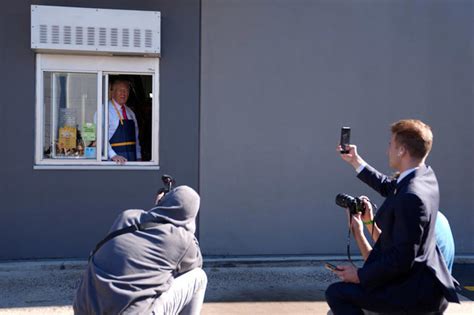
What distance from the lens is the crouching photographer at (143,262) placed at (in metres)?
3.15

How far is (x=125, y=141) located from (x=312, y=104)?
102 inches

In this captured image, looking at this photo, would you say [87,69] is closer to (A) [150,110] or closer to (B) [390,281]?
(A) [150,110]

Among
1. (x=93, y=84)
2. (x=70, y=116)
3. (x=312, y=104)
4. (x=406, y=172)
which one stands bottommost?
(x=406, y=172)

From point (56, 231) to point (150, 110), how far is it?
1.99 m

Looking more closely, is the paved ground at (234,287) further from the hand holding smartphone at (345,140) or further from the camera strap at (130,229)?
the camera strap at (130,229)

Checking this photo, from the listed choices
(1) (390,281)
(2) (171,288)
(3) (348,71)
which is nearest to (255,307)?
(2) (171,288)

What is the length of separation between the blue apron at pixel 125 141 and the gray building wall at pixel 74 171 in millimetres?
351

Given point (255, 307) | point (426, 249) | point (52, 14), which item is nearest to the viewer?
point (426, 249)

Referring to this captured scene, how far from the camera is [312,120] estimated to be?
7551mm

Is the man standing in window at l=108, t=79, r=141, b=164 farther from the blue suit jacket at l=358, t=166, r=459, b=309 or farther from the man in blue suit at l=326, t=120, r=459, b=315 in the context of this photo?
the blue suit jacket at l=358, t=166, r=459, b=309

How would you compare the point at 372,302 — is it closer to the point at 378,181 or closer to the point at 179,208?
the point at 378,181

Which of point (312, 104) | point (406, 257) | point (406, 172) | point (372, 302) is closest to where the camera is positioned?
point (406, 257)

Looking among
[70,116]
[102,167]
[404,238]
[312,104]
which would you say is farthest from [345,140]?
[70,116]

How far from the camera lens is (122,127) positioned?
7.48 m
